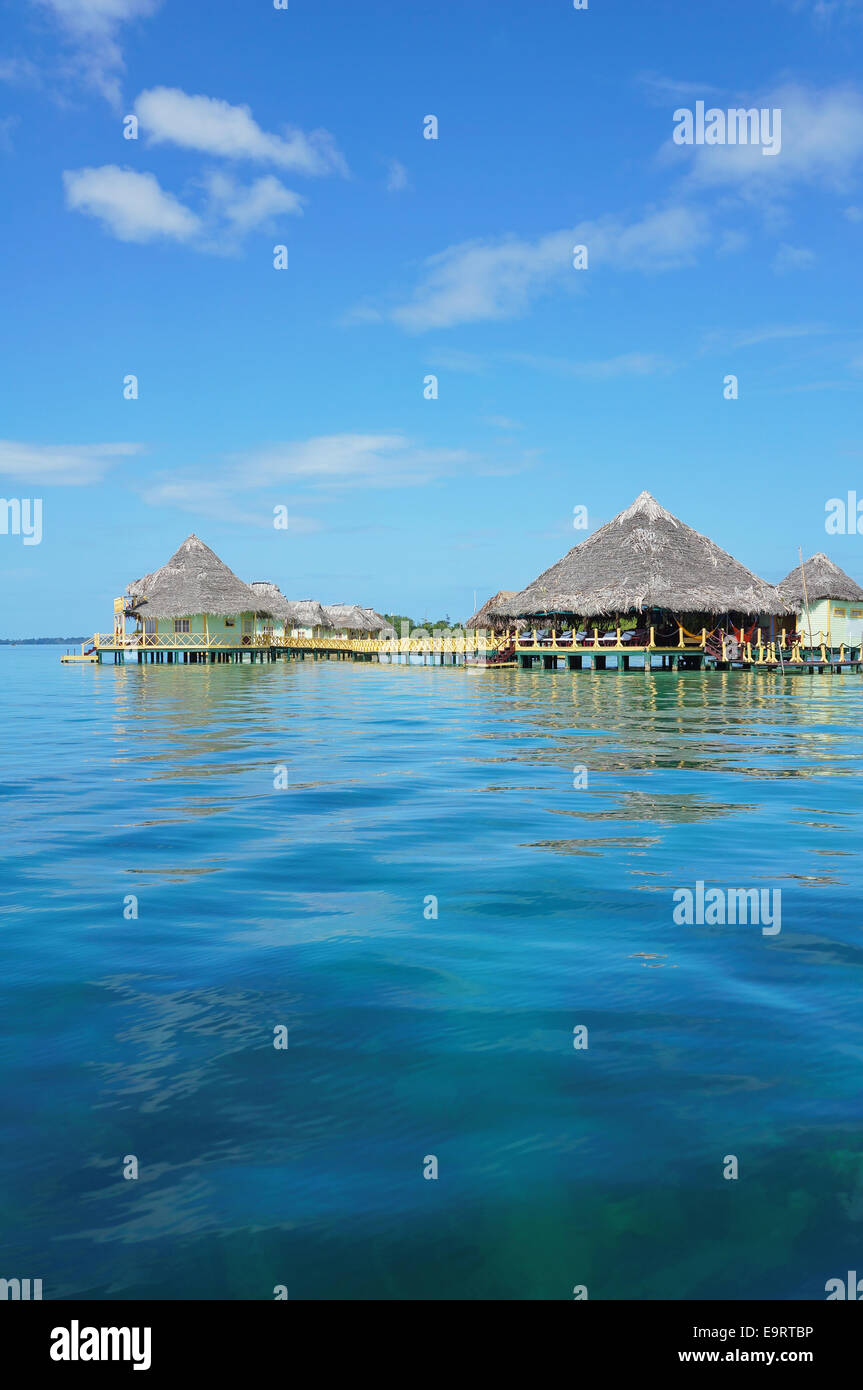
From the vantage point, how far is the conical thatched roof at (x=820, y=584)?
51.7 m

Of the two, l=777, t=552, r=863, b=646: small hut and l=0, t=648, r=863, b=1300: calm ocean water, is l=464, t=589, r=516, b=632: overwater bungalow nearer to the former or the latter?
l=777, t=552, r=863, b=646: small hut

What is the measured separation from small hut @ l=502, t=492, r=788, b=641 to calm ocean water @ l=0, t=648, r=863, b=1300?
35062 mm

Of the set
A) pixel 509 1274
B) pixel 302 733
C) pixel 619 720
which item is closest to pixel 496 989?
pixel 509 1274

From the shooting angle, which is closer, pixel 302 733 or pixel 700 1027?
pixel 700 1027

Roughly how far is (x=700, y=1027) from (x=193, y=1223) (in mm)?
2377

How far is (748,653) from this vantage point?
1766 inches

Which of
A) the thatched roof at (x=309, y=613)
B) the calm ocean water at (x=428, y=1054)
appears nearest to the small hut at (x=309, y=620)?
the thatched roof at (x=309, y=613)

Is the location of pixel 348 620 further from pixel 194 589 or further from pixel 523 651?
pixel 523 651

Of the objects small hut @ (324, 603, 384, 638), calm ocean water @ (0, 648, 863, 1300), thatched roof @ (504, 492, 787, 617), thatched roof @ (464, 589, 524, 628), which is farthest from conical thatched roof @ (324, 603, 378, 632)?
calm ocean water @ (0, 648, 863, 1300)

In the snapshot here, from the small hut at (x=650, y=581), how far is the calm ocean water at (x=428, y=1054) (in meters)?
35.1

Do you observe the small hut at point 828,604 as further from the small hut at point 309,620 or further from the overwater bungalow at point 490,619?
the small hut at point 309,620

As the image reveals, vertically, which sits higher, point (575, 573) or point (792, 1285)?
point (575, 573)
